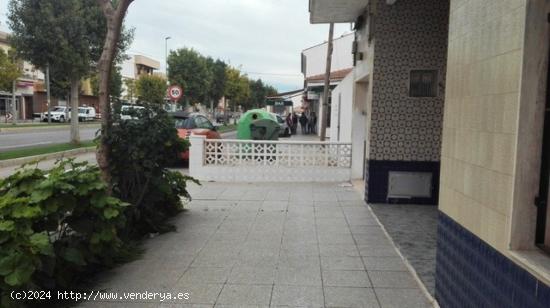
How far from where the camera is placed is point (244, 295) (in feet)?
13.7

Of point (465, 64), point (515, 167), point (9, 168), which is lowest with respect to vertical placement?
point (9, 168)

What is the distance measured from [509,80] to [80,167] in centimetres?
419

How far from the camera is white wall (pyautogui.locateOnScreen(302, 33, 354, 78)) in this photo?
1230 inches

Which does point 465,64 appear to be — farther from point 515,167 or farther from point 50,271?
point 50,271

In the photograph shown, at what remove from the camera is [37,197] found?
4.05m

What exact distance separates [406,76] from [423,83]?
0.32 meters

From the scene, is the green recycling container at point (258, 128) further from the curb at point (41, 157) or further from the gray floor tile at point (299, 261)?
the gray floor tile at point (299, 261)

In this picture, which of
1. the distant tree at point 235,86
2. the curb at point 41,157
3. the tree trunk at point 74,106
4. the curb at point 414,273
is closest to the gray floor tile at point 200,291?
the curb at point 414,273

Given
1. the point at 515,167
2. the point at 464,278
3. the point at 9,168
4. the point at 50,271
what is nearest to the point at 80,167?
the point at 50,271

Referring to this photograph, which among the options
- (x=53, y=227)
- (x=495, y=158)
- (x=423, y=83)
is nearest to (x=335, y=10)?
(x=423, y=83)

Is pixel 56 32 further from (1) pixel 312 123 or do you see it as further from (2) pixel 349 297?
(1) pixel 312 123

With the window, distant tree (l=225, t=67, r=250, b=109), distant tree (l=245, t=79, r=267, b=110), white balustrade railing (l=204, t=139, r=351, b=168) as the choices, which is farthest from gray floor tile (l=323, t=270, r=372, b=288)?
distant tree (l=245, t=79, r=267, b=110)

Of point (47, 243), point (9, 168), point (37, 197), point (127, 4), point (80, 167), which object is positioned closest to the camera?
point (47, 243)

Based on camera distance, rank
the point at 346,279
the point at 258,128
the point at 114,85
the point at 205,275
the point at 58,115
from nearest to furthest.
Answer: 1. the point at 346,279
2. the point at 205,275
3. the point at 258,128
4. the point at 114,85
5. the point at 58,115
